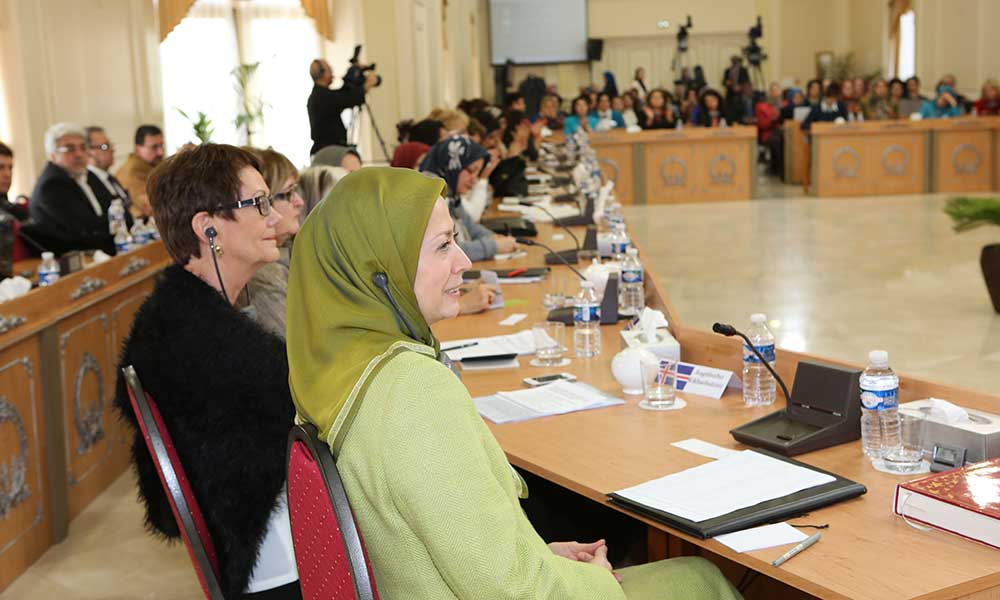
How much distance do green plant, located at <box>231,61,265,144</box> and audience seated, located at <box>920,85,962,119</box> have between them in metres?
8.40

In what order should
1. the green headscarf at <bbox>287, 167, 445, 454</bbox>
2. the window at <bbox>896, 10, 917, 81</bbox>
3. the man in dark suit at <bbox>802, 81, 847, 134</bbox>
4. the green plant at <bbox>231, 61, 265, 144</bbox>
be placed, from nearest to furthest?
1. the green headscarf at <bbox>287, 167, 445, 454</bbox>
2. the green plant at <bbox>231, 61, 265, 144</bbox>
3. the man in dark suit at <bbox>802, 81, 847, 134</bbox>
4. the window at <bbox>896, 10, 917, 81</bbox>

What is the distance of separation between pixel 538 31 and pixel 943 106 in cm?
1028

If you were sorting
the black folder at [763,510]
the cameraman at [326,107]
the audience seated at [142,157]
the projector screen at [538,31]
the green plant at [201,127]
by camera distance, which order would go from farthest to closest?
the projector screen at [538,31] → the green plant at [201,127] → the cameraman at [326,107] → the audience seated at [142,157] → the black folder at [763,510]

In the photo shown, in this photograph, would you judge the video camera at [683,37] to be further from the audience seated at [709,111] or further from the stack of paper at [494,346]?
the stack of paper at [494,346]

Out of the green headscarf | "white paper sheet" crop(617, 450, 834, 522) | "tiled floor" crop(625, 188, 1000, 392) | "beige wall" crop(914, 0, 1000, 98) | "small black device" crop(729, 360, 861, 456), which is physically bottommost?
"tiled floor" crop(625, 188, 1000, 392)

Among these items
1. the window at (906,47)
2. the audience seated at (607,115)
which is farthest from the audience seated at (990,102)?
the window at (906,47)

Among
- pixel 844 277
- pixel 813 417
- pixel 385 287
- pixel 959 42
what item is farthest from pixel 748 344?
pixel 959 42

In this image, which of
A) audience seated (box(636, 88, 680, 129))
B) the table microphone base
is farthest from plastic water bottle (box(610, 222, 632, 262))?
audience seated (box(636, 88, 680, 129))

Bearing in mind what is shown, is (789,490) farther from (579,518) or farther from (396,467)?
(579,518)

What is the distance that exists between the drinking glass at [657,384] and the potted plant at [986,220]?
468cm

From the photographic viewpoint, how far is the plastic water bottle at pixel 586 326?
10.1 ft

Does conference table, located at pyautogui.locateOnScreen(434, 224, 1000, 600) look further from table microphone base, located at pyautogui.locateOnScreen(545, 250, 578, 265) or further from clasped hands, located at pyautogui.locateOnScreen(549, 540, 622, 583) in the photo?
table microphone base, located at pyautogui.locateOnScreen(545, 250, 578, 265)

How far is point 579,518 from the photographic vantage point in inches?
112

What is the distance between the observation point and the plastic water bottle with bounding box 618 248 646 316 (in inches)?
139
